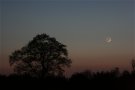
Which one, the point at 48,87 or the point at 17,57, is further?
the point at 17,57

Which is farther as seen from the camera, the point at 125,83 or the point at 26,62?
the point at 26,62

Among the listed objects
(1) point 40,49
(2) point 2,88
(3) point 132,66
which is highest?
(1) point 40,49

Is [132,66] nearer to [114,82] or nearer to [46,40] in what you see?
[46,40]

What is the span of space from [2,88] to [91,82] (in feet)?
24.2

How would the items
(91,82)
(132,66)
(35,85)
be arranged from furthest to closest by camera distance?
(132,66)
(91,82)
(35,85)

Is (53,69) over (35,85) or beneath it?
over

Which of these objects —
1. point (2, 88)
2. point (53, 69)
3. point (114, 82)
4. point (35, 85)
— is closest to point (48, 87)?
point (35, 85)

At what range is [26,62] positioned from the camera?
49719 millimetres

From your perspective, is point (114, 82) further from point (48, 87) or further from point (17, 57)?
point (17, 57)

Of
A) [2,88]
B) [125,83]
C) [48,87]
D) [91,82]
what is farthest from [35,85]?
[125,83]

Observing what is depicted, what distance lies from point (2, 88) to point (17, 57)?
25777 mm

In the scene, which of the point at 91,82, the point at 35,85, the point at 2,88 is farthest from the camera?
the point at 91,82

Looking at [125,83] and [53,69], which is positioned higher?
[53,69]

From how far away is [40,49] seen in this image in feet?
162
